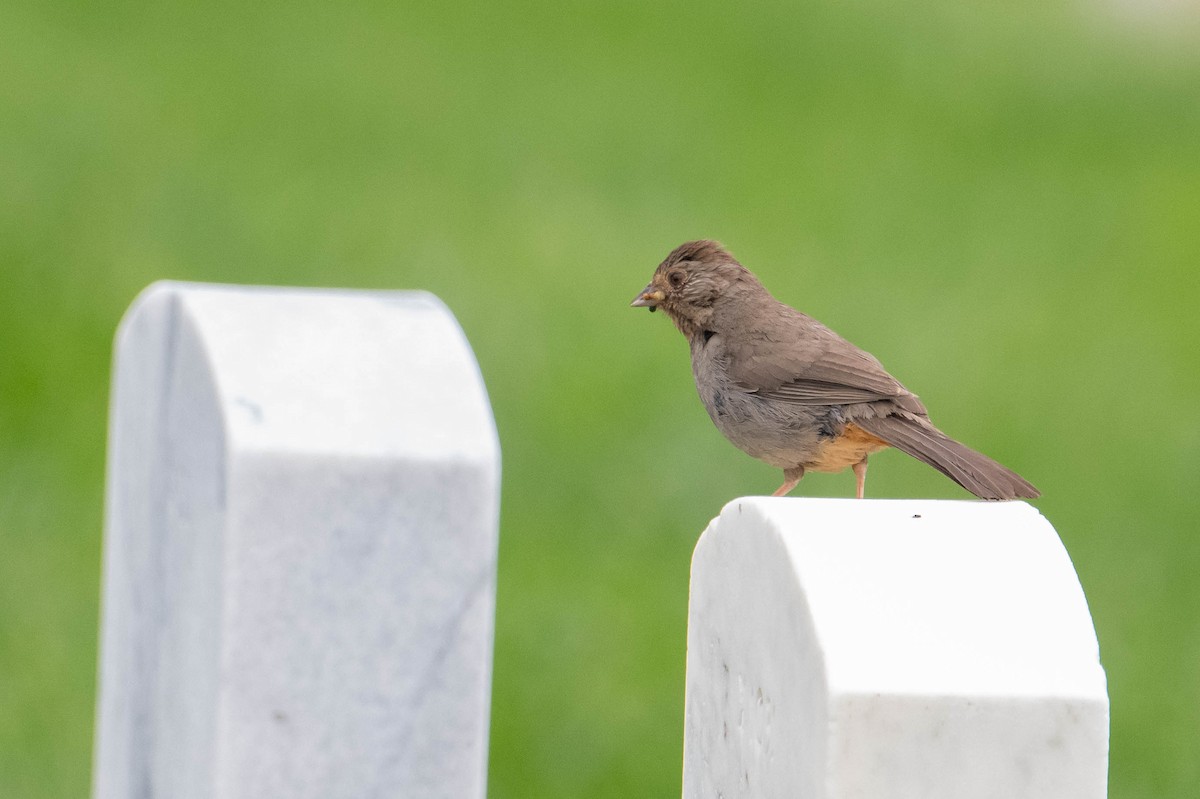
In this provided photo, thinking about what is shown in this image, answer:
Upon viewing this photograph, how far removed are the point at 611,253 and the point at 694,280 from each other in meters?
6.85

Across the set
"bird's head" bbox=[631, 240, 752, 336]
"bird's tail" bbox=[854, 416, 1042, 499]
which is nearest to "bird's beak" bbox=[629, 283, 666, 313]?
"bird's head" bbox=[631, 240, 752, 336]

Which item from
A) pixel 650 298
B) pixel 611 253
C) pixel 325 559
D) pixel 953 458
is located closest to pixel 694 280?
pixel 650 298

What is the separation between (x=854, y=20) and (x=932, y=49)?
138cm

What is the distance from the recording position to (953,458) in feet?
11.5

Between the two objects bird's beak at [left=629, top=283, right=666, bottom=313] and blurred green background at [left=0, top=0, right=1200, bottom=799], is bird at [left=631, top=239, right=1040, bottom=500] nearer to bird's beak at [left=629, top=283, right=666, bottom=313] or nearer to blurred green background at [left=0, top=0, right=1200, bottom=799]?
bird's beak at [left=629, top=283, right=666, bottom=313]

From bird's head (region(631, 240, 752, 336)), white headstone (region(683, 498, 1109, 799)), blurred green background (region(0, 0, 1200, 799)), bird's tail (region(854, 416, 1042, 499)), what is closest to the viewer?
white headstone (region(683, 498, 1109, 799))

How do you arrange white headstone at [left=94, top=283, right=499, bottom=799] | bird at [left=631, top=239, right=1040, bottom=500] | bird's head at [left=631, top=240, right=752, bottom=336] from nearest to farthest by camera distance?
white headstone at [left=94, top=283, right=499, bottom=799], bird at [left=631, top=239, right=1040, bottom=500], bird's head at [left=631, top=240, right=752, bottom=336]

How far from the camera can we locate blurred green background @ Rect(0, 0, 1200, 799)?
22.2 ft

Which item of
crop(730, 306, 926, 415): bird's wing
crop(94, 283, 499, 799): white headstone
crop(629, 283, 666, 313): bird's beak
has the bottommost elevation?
crop(94, 283, 499, 799): white headstone

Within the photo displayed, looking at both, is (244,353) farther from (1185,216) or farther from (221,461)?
(1185,216)

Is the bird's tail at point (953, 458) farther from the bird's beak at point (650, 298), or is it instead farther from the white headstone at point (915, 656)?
the white headstone at point (915, 656)

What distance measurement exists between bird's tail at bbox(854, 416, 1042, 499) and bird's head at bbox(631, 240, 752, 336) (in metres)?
0.60

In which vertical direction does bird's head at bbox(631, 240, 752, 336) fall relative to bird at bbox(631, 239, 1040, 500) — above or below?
above

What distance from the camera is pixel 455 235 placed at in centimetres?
1123
